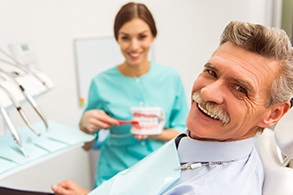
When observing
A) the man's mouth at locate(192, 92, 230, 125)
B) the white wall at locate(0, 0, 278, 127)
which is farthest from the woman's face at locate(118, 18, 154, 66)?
the man's mouth at locate(192, 92, 230, 125)

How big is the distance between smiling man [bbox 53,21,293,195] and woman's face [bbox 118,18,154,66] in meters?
0.60

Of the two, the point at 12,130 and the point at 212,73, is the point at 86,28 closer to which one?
the point at 12,130

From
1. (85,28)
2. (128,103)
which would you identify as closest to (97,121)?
(128,103)

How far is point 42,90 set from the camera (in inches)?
55.7

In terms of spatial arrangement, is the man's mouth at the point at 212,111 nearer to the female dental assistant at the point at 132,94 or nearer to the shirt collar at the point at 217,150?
the shirt collar at the point at 217,150

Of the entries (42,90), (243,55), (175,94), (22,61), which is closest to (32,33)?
(22,61)

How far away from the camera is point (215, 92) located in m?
0.91

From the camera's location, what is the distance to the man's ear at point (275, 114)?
3.15 feet

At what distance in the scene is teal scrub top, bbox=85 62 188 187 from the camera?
157 centimetres

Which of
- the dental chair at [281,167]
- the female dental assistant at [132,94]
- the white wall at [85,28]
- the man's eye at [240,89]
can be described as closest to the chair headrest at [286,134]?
the dental chair at [281,167]

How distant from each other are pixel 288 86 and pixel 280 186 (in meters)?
0.25

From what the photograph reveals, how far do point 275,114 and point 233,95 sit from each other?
15cm

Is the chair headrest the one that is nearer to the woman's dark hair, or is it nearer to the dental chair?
the dental chair

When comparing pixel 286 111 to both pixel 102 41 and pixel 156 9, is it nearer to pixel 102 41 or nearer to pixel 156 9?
pixel 102 41
